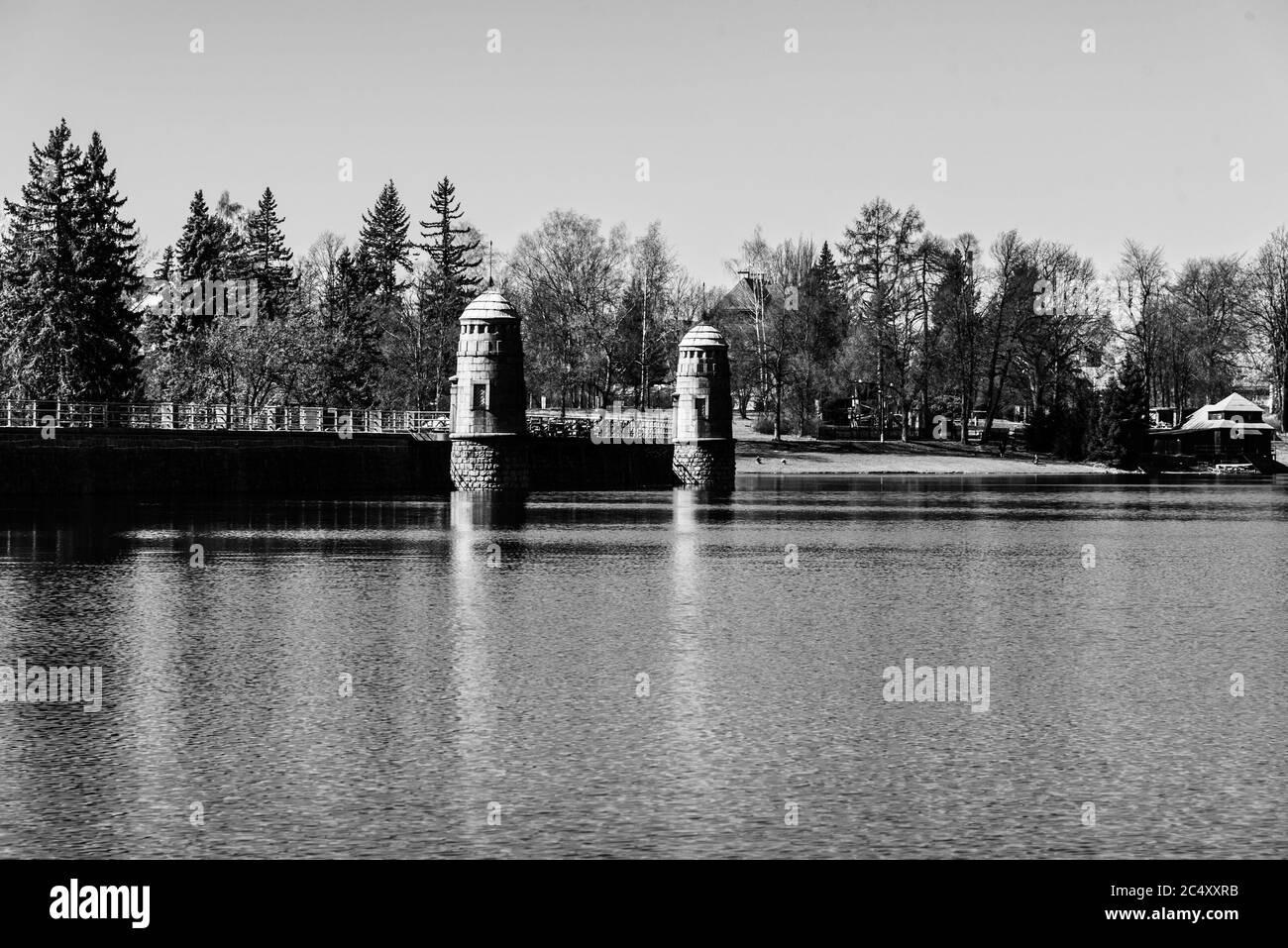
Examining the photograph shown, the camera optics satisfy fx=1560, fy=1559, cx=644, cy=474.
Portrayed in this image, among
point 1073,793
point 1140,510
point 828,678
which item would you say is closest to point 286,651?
point 828,678

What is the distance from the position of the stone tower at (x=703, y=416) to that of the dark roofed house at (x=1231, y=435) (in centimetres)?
4906

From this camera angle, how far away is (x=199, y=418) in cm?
7994

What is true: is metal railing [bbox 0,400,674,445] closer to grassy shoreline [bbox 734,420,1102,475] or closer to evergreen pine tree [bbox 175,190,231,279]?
grassy shoreline [bbox 734,420,1102,475]

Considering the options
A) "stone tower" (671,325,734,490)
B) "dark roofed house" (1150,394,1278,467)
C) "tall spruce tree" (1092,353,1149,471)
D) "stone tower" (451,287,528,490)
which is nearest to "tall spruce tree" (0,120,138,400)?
"stone tower" (451,287,528,490)

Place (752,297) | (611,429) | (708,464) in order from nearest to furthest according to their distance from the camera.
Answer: (708,464) → (611,429) → (752,297)

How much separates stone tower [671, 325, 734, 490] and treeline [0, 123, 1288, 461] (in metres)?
15.1

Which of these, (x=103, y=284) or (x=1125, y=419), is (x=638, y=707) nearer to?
(x=103, y=284)

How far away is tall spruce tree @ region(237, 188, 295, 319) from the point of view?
413 feet

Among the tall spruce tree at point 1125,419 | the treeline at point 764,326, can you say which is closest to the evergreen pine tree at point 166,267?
the treeline at point 764,326

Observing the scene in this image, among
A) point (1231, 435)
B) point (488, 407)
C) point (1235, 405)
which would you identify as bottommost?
point (1231, 435)

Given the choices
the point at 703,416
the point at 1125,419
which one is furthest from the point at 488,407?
the point at 1125,419

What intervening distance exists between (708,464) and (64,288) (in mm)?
38922

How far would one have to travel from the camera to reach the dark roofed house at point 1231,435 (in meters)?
131

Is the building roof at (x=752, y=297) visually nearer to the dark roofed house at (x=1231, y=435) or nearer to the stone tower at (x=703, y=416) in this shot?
the stone tower at (x=703, y=416)
